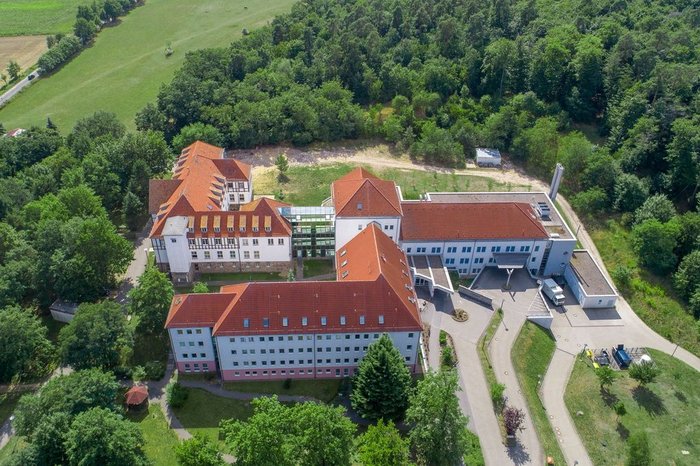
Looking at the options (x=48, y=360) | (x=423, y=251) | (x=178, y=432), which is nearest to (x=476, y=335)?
(x=423, y=251)

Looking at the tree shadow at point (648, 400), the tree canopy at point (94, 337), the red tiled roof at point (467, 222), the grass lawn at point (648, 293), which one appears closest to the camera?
the tree canopy at point (94, 337)

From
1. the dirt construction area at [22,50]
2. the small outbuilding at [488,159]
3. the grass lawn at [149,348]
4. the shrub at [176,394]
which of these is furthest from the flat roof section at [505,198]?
the dirt construction area at [22,50]

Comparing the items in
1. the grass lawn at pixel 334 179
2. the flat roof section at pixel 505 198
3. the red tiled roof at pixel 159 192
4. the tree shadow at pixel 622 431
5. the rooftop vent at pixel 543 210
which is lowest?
the tree shadow at pixel 622 431

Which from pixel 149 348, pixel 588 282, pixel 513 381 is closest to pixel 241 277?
pixel 149 348

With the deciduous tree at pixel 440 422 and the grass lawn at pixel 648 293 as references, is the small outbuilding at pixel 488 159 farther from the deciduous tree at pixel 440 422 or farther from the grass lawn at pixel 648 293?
the deciduous tree at pixel 440 422

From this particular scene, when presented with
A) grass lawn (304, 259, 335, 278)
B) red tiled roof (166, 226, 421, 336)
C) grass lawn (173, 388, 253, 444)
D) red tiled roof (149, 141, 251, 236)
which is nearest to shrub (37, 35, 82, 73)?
red tiled roof (149, 141, 251, 236)

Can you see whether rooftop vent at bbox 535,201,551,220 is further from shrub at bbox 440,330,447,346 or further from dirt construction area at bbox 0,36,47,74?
dirt construction area at bbox 0,36,47,74
